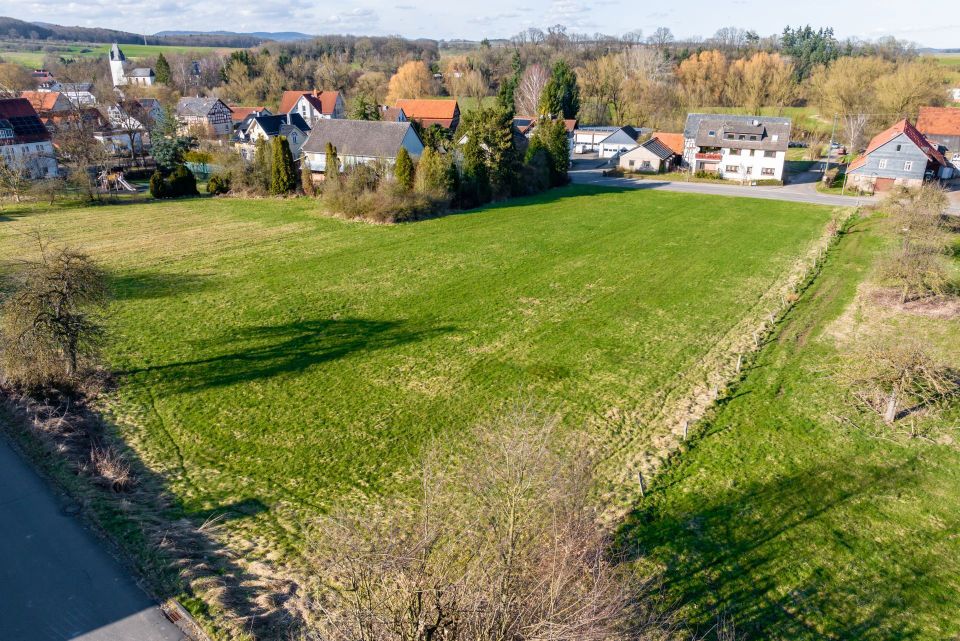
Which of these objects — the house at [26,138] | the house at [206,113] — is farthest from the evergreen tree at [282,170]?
the house at [206,113]

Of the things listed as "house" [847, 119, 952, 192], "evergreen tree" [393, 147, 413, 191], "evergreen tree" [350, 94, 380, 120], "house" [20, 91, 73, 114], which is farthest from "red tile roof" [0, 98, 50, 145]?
"house" [847, 119, 952, 192]

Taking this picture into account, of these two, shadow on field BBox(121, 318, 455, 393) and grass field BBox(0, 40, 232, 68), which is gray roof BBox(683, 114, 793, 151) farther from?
grass field BBox(0, 40, 232, 68)

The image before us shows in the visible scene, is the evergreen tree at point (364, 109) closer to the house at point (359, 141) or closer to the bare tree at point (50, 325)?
the house at point (359, 141)

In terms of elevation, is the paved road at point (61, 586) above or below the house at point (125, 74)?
below

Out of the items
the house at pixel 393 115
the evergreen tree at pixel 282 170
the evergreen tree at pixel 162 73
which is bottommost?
the evergreen tree at pixel 282 170

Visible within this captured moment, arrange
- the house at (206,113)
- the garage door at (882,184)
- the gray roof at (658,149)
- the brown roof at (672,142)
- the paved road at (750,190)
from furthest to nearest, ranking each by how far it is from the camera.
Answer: the house at (206,113) < the brown roof at (672,142) < the gray roof at (658,149) < the garage door at (882,184) < the paved road at (750,190)

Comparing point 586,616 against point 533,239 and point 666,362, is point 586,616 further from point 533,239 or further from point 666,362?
point 533,239

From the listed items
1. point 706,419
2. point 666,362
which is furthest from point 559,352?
point 706,419
